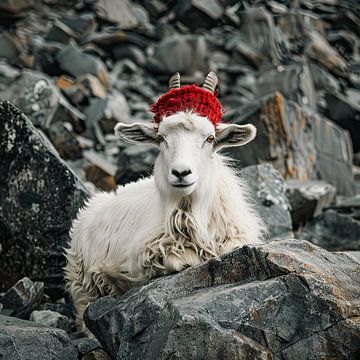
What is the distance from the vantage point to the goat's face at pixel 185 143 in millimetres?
5551

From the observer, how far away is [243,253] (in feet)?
16.9

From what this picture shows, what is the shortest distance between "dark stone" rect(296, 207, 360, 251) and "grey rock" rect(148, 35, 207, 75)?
48.8 ft

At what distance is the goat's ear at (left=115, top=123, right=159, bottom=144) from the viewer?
630 cm

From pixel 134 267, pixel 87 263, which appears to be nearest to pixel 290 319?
pixel 134 267

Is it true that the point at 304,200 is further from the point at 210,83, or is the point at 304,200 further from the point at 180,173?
the point at 180,173

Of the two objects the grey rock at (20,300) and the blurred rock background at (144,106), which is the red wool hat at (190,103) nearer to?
the blurred rock background at (144,106)

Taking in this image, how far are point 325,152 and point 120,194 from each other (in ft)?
29.9

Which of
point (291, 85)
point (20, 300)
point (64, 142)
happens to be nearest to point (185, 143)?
point (20, 300)

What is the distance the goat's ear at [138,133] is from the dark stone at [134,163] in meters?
5.94

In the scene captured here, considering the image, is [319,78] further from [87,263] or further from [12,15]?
[87,263]

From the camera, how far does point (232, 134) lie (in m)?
6.23

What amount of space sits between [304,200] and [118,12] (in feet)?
66.7

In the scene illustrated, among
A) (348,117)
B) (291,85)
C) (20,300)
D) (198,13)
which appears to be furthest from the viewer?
(198,13)

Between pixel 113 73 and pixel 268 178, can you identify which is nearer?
pixel 268 178
